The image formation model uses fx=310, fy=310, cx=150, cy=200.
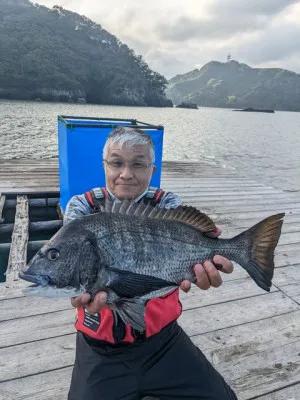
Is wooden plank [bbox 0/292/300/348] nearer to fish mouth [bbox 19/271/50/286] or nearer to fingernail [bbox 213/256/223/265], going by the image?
fingernail [bbox 213/256/223/265]

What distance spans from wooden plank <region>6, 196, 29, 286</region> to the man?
6.78 feet

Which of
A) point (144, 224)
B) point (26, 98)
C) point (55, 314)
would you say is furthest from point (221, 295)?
point (26, 98)

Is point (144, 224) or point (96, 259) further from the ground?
point (144, 224)

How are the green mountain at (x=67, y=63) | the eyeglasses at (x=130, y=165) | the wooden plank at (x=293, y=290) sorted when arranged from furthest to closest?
the green mountain at (x=67, y=63)
the wooden plank at (x=293, y=290)
the eyeglasses at (x=130, y=165)

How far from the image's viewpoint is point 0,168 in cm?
1037

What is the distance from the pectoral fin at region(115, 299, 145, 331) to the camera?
1874 mm

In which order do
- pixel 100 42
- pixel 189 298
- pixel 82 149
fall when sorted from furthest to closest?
pixel 100 42
pixel 82 149
pixel 189 298

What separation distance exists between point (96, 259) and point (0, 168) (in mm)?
9841

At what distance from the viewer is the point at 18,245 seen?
16.6 feet

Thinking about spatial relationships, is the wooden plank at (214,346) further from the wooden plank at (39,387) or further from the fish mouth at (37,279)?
the fish mouth at (37,279)

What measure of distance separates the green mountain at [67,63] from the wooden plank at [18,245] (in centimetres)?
9131

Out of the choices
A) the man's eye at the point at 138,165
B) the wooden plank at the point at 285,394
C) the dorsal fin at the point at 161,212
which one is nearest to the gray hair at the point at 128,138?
the man's eye at the point at 138,165

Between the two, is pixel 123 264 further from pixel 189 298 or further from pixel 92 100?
pixel 92 100

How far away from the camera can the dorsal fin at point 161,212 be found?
2.09 meters
